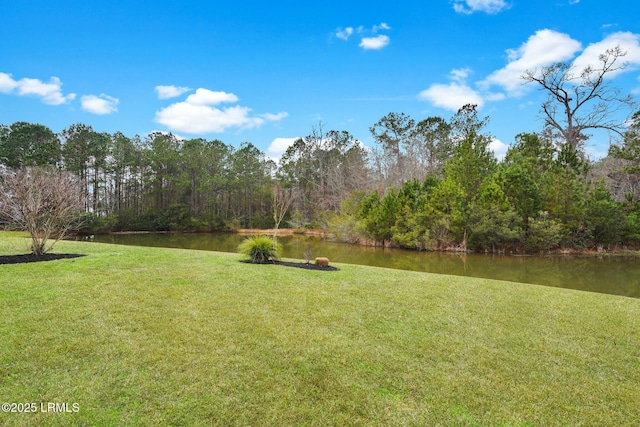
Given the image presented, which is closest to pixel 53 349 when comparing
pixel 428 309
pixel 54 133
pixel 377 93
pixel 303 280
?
pixel 303 280

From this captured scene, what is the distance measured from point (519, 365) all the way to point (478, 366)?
0.46 m

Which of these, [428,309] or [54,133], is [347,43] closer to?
[428,309]

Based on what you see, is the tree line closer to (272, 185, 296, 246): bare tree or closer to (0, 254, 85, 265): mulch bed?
(272, 185, 296, 246): bare tree

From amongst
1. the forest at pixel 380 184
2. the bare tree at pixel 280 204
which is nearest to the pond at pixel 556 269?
the bare tree at pixel 280 204

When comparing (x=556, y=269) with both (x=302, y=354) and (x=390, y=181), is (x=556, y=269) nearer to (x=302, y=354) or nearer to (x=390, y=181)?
(x=302, y=354)

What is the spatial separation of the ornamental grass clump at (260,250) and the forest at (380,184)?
4270 millimetres

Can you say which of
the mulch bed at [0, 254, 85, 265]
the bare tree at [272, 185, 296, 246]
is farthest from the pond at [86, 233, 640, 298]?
the mulch bed at [0, 254, 85, 265]

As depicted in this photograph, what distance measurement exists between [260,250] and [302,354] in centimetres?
541

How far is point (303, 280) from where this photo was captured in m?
6.68

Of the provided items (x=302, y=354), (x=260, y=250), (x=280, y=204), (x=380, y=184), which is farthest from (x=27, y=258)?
(x=380, y=184)

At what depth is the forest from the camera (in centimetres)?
1853

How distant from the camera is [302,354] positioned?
352cm

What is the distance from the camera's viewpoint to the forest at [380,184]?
1853cm

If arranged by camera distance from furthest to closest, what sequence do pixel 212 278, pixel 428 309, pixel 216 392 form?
pixel 212 278, pixel 428 309, pixel 216 392
